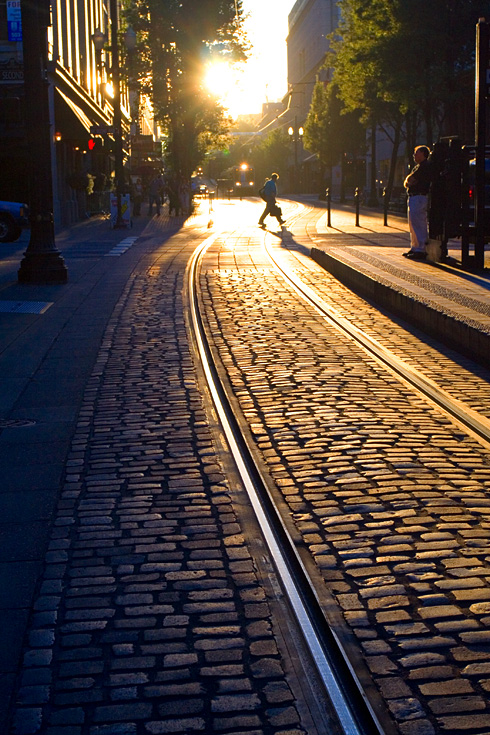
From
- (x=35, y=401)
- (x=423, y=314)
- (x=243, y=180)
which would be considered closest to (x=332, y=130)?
(x=243, y=180)

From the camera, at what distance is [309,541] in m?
4.63

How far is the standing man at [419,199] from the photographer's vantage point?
16703 mm

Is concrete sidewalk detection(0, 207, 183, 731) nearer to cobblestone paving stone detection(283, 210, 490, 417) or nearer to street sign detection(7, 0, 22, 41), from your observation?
cobblestone paving stone detection(283, 210, 490, 417)

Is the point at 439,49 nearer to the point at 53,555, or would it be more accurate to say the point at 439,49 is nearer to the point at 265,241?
the point at 265,241

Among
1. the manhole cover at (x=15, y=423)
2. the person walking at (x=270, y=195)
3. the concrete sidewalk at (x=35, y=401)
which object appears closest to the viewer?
the concrete sidewalk at (x=35, y=401)

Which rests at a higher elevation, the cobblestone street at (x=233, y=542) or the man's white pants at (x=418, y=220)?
the man's white pants at (x=418, y=220)

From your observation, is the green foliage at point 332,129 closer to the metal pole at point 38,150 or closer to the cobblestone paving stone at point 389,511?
the metal pole at point 38,150

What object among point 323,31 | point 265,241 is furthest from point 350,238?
point 323,31

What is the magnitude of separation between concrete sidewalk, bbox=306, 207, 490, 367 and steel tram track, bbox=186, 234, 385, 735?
369cm

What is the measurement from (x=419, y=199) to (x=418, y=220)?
1.64 feet

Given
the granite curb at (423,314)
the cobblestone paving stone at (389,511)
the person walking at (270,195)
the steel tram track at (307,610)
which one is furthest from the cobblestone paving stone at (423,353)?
the person walking at (270,195)

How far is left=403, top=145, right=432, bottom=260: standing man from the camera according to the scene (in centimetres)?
1670

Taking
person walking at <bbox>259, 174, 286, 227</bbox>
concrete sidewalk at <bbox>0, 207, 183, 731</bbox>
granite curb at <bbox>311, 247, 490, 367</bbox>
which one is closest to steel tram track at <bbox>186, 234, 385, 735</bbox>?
concrete sidewalk at <bbox>0, 207, 183, 731</bbox>

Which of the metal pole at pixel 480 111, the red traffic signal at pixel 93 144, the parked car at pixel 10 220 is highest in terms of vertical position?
the red traffic signal at pixel 93 144
